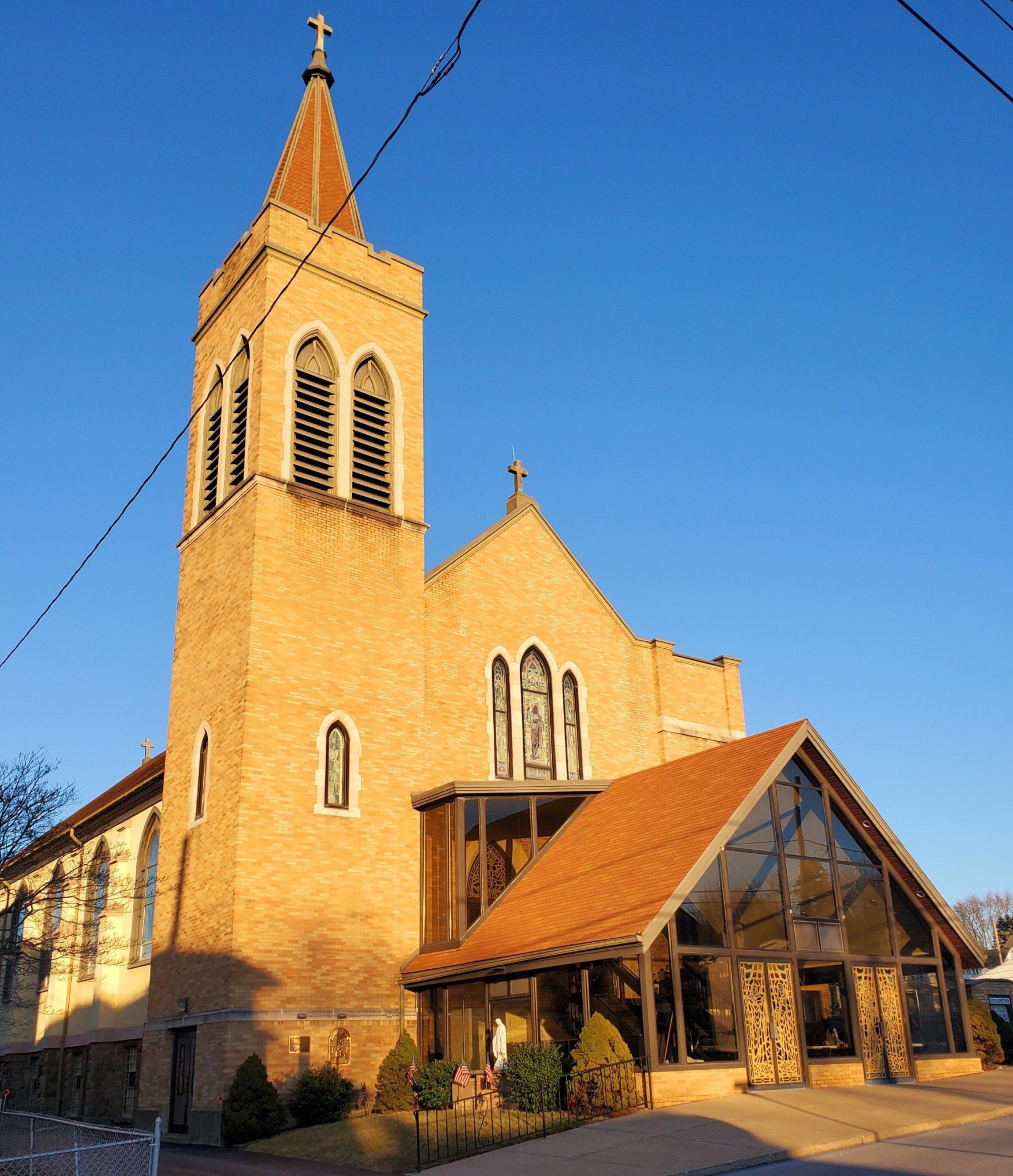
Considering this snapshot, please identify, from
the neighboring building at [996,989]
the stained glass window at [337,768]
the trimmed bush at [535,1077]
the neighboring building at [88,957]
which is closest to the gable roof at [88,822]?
the neighboring building at [88,957]

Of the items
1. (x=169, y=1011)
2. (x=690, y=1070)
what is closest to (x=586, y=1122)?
(x=690, y=1070)

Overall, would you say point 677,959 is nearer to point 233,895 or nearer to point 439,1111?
point 439,1111

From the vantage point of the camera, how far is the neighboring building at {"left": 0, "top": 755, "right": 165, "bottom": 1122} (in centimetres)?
2477

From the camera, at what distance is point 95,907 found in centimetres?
2641

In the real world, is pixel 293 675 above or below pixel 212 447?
below

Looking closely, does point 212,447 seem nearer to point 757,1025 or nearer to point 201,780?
point 201,780

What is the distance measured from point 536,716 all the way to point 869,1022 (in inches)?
404

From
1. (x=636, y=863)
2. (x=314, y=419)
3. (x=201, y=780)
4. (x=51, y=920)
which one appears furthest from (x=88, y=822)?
(x=636, y=863)

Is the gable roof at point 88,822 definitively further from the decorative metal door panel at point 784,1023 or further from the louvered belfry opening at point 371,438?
the decorative metal door panel at point 784,1023

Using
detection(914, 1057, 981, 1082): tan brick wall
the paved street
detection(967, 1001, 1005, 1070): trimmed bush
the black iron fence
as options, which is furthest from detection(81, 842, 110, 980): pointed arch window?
detection(967, 1001, 1005, 1070): trimmed bush

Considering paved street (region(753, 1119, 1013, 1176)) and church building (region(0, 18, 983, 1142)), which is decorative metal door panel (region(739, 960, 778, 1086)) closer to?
church building (region(0, 18, 983, 1142))

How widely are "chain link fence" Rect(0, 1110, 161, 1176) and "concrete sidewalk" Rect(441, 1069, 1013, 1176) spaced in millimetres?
3560

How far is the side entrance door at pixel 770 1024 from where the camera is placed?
56.2 feet

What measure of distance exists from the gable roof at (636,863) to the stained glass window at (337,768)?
3.24 meters
